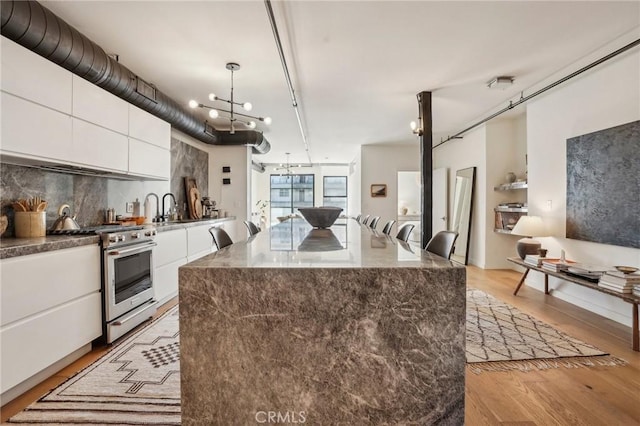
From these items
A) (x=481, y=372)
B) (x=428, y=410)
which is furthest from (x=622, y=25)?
(x=428, y=410)

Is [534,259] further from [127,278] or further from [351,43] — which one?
[127,278]

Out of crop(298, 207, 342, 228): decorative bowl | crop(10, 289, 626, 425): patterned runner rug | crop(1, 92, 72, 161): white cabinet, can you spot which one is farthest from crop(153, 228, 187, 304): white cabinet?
crop(298, 207, 342, 228): decorative bowl

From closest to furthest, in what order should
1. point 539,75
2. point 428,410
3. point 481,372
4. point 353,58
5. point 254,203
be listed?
1. point 428,410
2. point 481,372
3. point 353,58
4. point 539,75
5. point 254,203

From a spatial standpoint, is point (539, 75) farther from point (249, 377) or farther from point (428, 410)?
point (249, 377)

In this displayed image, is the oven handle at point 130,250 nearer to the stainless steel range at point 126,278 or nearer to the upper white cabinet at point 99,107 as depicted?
the stainless steel range at point 126,278

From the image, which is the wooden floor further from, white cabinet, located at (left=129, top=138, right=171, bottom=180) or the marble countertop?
white cabinet, located at (left=129, top=138, right=171, bottom=180)

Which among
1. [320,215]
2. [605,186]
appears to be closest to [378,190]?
[605,186]

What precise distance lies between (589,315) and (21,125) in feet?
17.5

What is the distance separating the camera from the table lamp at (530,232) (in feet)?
14.0

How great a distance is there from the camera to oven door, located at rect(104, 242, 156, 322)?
2.73 metres

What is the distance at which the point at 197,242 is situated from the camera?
4812mm

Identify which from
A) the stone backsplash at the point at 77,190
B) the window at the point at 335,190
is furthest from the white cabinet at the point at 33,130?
the window at the point at 335,190

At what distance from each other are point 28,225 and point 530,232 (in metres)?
5.21

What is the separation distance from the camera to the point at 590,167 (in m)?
3.67
